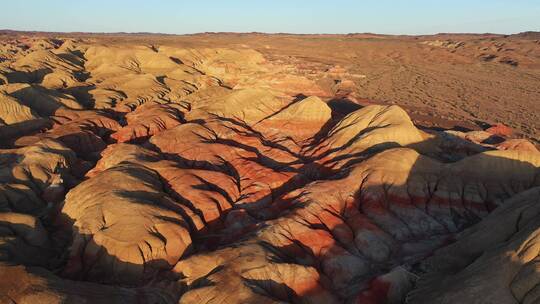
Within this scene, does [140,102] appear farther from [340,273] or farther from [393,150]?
[340,273]

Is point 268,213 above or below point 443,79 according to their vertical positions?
below

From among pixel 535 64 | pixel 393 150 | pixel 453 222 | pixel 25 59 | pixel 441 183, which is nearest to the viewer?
pixel 453 222

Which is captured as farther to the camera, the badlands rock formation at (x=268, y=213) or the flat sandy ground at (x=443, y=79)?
the flat sandy ground at (x=443, y=79)

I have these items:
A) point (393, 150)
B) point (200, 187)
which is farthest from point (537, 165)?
point (200, 187)

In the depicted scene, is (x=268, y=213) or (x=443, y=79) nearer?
(x=268, y=213)

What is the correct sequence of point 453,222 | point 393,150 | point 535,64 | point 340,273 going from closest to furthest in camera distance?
point 340,273, point 453,222, point 393,150, point 535,64

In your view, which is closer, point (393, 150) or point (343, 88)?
point (393, 150)

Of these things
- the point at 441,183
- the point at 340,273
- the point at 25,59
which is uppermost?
the point at 25,59

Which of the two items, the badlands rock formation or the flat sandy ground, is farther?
the flat sandy ground
